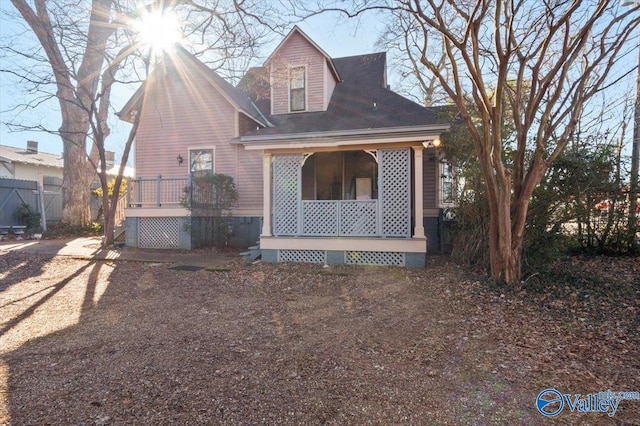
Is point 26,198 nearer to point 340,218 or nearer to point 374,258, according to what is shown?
point 340,218

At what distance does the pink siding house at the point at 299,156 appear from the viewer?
8148 mm

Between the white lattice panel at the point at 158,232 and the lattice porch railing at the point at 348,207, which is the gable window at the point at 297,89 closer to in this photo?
the lattice porch railing at the point at 348,207

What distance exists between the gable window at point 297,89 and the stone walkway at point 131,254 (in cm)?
530

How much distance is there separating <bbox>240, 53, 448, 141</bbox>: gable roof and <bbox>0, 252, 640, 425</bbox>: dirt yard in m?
3.64

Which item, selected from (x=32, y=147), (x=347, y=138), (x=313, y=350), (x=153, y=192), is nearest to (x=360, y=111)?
(x=347, y=138)

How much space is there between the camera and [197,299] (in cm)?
586

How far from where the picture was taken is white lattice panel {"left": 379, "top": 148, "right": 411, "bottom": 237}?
8.08 m

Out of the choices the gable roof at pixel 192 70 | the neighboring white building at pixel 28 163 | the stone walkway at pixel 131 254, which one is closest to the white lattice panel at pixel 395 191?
the stone walkway at pixel 131 254

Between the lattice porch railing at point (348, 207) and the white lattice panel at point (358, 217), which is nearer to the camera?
the lattice porch railing at point (348, 207)

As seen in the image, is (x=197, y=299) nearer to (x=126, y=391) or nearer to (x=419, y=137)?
(x=126, y=391)

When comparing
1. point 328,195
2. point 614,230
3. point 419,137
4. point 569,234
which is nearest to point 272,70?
point 328,195

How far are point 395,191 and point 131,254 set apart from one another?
7.33 meters

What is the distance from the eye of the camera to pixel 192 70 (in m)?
12.5

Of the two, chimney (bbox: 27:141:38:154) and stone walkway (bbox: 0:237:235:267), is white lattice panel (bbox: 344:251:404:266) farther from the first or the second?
chimney (bbox: 27:141:38:154)
